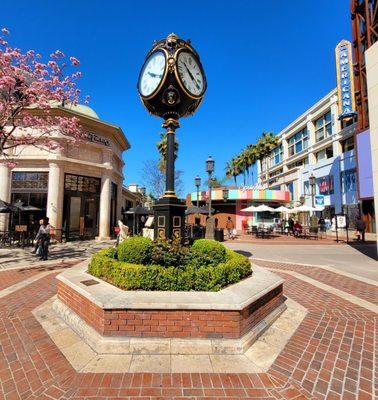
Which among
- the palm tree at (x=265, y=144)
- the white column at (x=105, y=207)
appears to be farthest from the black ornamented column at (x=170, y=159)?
the palm tree at (x=265, y=144)

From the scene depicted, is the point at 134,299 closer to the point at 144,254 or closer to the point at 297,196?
the point at 144,254

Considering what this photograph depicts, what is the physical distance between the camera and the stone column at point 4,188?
690 inches

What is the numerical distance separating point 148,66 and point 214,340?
6.76 m

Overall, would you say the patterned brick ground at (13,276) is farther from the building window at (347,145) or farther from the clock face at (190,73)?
the building window at (347,145)

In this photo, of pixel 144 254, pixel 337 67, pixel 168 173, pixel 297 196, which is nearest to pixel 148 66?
pixel 168 173

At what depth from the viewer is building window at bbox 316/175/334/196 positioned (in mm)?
34438

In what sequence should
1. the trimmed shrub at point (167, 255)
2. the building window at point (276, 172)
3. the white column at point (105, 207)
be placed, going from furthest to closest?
the building window at point (276, 172) → the white column at point (105, 207) → the trimmed shrub at point (167, 255)

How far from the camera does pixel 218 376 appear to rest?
3.09 meters

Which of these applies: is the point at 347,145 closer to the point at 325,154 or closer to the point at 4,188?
the point at 325,154

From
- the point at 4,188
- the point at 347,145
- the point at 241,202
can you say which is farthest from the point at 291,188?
the point at 4,188

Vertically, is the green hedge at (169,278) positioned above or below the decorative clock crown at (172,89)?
below

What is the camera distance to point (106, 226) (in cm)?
2091

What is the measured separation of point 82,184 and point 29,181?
137 inches

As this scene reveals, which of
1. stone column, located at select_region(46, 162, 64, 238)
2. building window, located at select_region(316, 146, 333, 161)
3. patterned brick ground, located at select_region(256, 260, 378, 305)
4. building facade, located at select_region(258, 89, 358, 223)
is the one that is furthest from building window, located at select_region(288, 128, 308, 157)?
stone column, located at select_region(46, 162, 64, 238)
